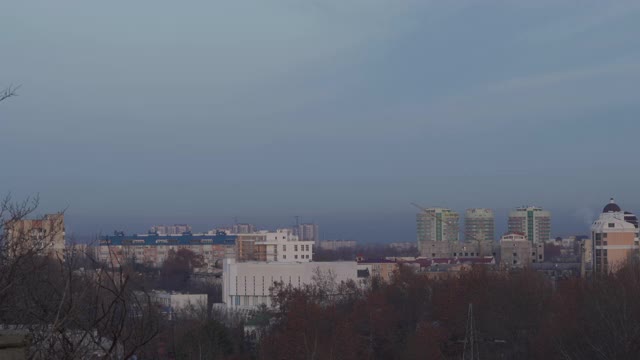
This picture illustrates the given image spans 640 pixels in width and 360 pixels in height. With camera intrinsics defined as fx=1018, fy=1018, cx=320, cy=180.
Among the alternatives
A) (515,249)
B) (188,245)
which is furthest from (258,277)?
(188,245)

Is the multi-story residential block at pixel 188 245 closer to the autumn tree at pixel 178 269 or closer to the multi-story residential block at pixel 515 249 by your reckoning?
the autumn tree at pixel 178 269

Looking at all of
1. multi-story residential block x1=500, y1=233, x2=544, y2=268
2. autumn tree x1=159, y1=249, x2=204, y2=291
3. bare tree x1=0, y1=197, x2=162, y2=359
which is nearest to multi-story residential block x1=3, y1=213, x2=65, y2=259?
bare tree x1=0, y1=197, x2=162, y2=359

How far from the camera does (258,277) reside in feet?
146

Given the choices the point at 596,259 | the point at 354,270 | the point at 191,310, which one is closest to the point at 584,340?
the point at 191,310

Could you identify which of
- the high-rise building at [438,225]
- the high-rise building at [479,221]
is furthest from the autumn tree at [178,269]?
the high-rise building at [479,221]

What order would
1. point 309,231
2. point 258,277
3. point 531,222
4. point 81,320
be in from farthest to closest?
point 309,231
point 531,222
point 258,277
point 81,320

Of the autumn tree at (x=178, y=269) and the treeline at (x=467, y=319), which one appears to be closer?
the treeline at (x=467, y=319)

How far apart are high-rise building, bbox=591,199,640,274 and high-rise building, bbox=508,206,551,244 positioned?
4069cm

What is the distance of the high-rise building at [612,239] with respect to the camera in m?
42.3

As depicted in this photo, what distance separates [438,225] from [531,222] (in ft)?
25.7

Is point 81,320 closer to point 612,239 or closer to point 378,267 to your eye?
point 612,239

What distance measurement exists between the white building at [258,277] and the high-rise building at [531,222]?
1657 inches

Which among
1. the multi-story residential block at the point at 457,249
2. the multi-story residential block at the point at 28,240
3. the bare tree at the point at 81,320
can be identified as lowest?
the multi-story residential block at the point at 457,249

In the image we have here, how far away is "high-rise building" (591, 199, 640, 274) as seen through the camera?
139 ft
